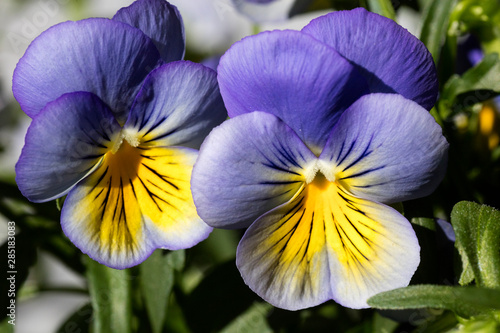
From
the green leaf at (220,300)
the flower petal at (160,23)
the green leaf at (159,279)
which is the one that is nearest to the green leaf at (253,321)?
the green leaf at (220,300)

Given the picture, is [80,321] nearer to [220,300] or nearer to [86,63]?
[220,300]

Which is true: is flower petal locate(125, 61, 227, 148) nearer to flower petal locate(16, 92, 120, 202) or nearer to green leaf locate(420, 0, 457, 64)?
flower petal locate(16, 92, 120, 202)

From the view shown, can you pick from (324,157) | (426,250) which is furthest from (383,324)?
(324,157)

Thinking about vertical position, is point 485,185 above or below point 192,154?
below

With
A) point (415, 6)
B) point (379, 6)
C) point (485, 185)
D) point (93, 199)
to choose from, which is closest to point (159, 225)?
point (93, 199)

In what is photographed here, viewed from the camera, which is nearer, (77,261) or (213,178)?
(213,178)

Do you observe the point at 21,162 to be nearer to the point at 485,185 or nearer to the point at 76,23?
the point at 76,23
